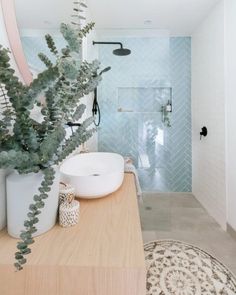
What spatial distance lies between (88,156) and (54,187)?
2.40 feet

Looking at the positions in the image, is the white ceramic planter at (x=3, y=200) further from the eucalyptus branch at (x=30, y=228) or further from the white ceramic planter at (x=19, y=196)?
the eucalyptus branch at (x=30, y=228)

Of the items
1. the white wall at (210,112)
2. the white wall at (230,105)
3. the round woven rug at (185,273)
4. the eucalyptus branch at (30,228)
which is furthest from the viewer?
the white wall at (210,112)

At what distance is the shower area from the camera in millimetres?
3354

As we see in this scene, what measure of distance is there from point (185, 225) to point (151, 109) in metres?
1.75

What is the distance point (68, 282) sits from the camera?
20.8 inches

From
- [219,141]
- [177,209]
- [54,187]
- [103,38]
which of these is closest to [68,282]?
[54,187]

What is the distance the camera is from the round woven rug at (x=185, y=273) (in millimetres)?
1378

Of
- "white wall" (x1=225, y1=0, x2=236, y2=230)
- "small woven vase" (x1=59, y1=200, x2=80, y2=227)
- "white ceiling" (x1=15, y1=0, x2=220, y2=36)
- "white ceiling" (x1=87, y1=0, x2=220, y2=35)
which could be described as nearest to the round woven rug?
"white wall" (x1=225, y1=0, x2=236, y2=230)

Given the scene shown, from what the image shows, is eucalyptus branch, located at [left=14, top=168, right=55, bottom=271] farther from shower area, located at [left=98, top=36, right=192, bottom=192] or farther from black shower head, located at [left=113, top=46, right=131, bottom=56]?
black shower head, located at [left=113, top=46, right=131, bottom=56]

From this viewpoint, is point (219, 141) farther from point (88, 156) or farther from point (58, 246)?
point (58, 246)

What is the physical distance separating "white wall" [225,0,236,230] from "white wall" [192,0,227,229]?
86mm

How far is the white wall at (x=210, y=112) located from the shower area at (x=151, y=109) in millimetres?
177

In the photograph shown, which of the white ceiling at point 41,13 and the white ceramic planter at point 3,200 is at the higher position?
the white ceiling at point 41,13

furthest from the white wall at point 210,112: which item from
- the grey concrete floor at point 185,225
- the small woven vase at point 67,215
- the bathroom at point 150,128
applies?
the small woven vase at point 67,215
